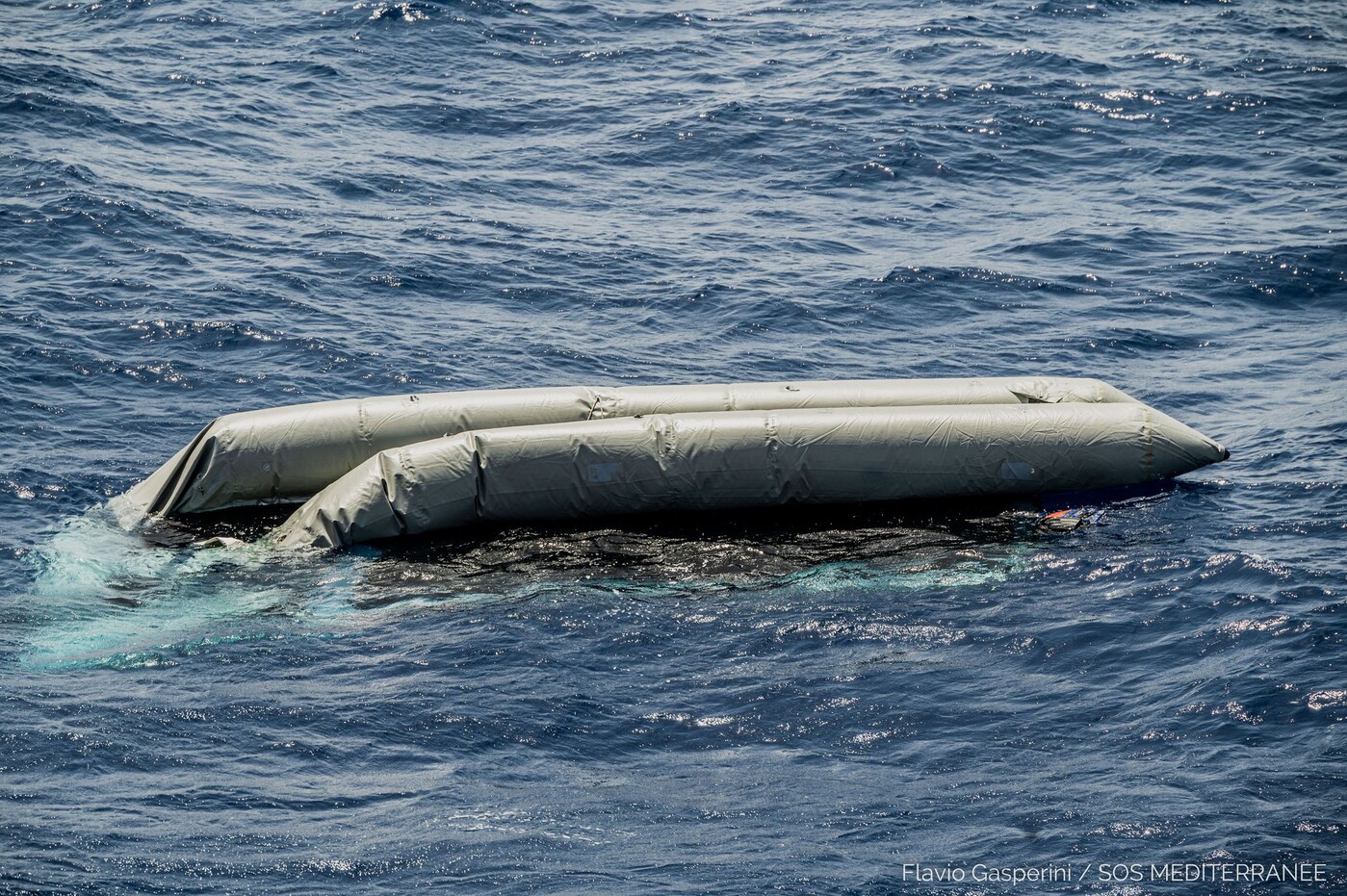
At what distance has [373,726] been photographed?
468 inches

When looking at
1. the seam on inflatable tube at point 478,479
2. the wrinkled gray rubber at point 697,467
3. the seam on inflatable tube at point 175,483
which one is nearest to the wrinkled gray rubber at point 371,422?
the seam on inflatable tube at point 175,483

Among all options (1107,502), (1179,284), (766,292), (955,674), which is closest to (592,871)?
(955,674)

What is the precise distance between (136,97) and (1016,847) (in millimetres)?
24914

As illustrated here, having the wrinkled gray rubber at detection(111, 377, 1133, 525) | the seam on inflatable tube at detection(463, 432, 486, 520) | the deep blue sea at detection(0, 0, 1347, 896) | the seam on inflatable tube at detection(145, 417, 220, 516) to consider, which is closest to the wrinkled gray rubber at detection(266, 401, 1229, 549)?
the seam on inflatable tube at detection(463, 432, 486, 520)

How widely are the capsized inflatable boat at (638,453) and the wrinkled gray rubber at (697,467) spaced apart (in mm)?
14

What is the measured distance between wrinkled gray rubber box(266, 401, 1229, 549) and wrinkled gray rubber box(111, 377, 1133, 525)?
56 cm

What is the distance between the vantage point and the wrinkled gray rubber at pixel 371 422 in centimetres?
1549

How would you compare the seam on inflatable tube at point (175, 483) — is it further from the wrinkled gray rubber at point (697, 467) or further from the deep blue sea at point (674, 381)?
the wrinkled gray rubber at point (697, 467)

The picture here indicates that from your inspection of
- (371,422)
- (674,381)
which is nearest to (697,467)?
(371,422)

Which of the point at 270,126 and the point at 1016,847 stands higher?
the point at 270,126

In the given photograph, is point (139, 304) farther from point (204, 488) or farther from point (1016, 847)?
point (1016, 847)

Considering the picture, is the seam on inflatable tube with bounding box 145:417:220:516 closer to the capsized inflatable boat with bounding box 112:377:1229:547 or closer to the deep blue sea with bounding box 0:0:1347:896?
the capsized inflatable boat with bounding box 112:377:1229:547

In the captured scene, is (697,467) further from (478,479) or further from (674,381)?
(674,381)

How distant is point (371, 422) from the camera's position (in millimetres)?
15625
